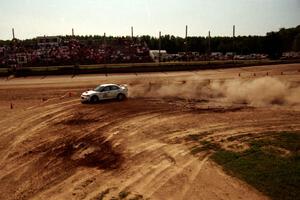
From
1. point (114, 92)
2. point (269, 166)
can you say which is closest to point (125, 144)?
point (269, 166)

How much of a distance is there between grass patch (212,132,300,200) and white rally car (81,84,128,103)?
14.2m

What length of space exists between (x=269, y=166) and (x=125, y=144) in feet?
21.7

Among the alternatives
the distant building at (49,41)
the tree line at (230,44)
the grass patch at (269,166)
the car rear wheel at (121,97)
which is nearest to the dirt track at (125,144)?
the grass patch at (269,166)

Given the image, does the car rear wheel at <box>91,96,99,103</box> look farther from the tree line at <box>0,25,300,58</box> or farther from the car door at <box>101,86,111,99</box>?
the tree line at <box>0,25,300,58</box>

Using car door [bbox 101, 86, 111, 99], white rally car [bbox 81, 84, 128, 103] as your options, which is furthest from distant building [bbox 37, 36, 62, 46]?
car door [bbox 101, 86, 111, 99]

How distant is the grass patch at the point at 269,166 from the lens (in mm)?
11398

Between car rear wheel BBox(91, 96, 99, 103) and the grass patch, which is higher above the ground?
car rear wheel BBox(91, 96, 99, 103)

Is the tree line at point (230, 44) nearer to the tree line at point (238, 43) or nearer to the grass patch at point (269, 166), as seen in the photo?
the tree line at point (238, 43)

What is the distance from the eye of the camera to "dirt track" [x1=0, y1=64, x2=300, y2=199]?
11.9 meters

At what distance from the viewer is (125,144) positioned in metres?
16.5

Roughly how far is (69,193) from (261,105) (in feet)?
57.1

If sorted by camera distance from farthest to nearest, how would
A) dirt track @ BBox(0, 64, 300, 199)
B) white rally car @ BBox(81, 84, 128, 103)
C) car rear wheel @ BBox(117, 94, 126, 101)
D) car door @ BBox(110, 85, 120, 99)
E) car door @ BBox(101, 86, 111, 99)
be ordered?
1. car rear wheel @ BBox(117, 94, 126, 101)
2. car door @ BBox(110, 85, 120, 99)
3. car door @ BBox(101, 86, 111, 99)
4. white rally car @ BBox(81, 84, 128, 103)
5. dirt track @ BBox(0, 64, 300, 199)

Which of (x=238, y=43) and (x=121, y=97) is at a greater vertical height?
(x=238, y=43)

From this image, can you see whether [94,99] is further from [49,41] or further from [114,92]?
[49,41]
